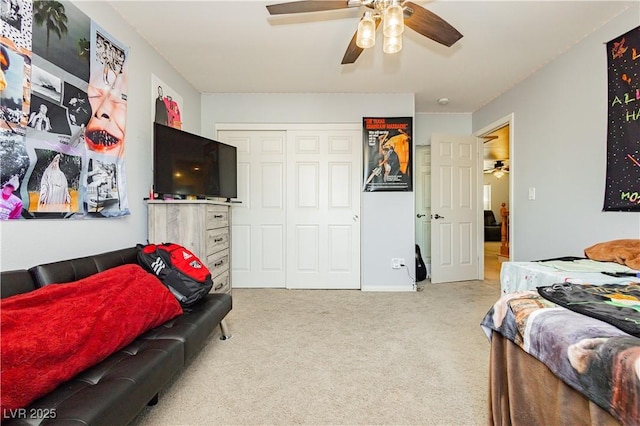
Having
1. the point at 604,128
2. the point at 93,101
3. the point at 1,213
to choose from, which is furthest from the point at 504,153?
the point at 1,213

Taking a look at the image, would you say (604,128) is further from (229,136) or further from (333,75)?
(229,136)

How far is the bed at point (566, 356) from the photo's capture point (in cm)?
68

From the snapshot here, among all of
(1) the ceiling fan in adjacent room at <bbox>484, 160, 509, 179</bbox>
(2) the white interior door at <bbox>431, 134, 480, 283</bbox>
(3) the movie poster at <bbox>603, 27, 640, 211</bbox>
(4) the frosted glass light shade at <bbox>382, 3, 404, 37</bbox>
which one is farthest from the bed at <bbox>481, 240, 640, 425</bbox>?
(1) the ceiling fan in adjacent room at <bbox>484, 160, 509, 179</bbox>

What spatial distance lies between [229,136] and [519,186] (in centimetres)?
351

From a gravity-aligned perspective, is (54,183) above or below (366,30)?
below

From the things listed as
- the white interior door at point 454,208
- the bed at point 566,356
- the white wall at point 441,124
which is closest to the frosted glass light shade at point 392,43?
the bed at point 566,356

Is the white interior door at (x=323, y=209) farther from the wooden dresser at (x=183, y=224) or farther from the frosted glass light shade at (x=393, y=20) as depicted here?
the frosted glass light shade at (x=393, y=20)

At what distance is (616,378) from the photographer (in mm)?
669

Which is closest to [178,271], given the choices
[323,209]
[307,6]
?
[307,6]

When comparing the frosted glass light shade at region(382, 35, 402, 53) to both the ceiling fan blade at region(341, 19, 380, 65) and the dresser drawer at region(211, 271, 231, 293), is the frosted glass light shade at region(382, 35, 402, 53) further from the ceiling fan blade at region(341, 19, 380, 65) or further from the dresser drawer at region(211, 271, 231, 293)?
the dresser drawer at region(211, 271, 231, 293)

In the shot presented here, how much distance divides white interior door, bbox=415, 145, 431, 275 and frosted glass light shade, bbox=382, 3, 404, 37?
3159 mm

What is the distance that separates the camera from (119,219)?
220 cm

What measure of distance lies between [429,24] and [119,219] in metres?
2.48

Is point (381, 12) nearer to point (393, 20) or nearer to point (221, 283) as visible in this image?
point (393, 20)
